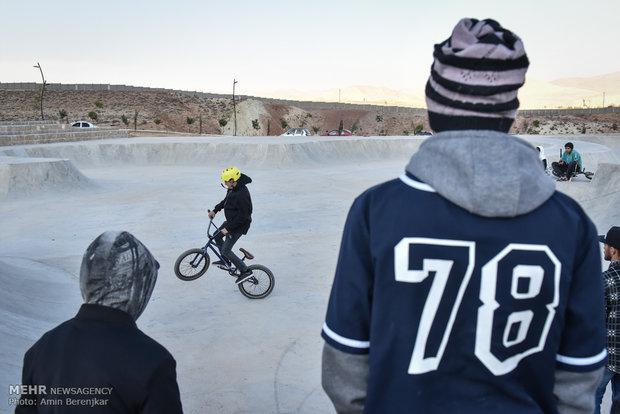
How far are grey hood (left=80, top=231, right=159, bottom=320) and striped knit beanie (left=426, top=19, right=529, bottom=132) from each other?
1.30 meters

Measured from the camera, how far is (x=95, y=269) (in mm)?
1964

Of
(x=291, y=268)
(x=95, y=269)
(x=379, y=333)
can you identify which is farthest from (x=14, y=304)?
(x=379, y=333)

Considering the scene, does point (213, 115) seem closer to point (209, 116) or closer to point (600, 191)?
point (209, 116)

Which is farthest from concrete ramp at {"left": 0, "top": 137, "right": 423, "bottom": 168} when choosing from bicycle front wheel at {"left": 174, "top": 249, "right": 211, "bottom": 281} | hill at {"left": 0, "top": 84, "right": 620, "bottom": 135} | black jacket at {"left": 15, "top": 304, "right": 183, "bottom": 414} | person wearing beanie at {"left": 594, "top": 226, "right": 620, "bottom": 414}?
hill at {"left": 0, "top": 84, "right": 620, "bottom": 135}

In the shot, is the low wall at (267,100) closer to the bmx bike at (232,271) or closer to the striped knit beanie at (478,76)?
the bmx bike at (232,271)

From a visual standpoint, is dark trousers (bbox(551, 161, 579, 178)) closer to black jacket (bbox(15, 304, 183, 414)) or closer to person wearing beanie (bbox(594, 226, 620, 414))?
person wearing beanie (bbox(594, 226, 620, 414))

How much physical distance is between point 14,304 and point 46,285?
149cm

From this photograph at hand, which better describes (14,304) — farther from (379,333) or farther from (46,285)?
(379,333)

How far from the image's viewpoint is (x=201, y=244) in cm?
1088

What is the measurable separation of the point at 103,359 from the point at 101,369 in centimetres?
3

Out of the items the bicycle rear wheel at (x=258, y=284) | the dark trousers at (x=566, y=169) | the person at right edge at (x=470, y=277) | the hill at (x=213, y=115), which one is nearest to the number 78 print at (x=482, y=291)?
the person at right edge at (x=470, y=277)

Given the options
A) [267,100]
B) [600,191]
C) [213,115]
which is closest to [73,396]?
[600,191]

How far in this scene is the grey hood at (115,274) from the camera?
6.41 feet

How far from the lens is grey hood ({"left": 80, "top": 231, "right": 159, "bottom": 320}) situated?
76.9 inches
